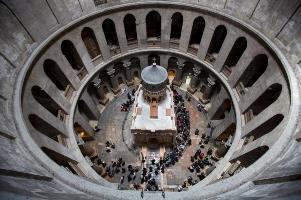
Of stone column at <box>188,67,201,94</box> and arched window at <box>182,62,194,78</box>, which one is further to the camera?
arched window at <box>182,62,194,78</box>

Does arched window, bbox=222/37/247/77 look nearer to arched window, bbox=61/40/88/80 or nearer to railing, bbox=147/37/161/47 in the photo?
railing, bbox=147/37/161/47

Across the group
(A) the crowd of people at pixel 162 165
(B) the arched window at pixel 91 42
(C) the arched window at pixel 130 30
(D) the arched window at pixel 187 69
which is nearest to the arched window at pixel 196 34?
(D) the arched window at pixel 187 69

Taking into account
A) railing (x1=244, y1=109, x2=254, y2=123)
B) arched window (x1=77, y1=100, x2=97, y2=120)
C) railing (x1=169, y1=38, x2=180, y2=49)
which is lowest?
railing (x1=244, y1=109, x2=254, y2=123)

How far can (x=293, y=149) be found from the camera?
19.6 meters

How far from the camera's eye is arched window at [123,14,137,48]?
34.3m

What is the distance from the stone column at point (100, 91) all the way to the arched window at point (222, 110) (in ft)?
41.2

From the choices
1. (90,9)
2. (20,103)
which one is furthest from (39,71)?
(90,9)

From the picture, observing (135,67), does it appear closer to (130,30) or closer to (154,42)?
(154,42)

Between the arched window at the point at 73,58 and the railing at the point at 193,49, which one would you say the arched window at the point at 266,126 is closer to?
the railing at the point at 193,49

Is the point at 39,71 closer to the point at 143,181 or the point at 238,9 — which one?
the point at 143,181

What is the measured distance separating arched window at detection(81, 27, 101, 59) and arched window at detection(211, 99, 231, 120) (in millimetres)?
14311

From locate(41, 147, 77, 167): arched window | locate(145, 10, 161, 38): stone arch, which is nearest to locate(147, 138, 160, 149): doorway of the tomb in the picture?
locate(41, 147, 77, 167): arched window

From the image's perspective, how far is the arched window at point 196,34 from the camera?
33.5m

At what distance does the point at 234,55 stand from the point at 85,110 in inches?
665
